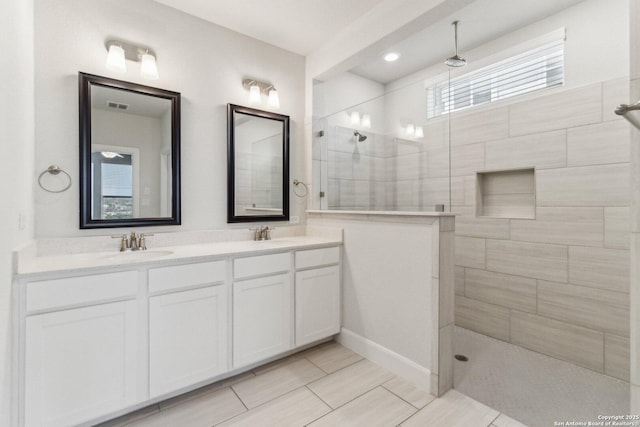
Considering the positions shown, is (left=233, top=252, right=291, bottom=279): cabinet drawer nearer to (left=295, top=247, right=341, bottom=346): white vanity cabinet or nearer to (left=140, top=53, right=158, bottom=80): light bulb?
(left=295, top=247, right=341, bottom=346): white vanity cabinet

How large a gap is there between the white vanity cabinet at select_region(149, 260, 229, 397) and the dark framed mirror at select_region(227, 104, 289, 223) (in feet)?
2.66

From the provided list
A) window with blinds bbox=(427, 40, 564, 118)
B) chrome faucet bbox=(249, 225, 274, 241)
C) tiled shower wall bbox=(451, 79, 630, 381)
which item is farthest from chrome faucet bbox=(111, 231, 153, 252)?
tiled shower wall bbox=(451, 79, 630, 381)

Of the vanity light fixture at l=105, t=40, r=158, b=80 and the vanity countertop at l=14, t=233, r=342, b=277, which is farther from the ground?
the vanity light fixture at l=105, t=40, r=158, b=80

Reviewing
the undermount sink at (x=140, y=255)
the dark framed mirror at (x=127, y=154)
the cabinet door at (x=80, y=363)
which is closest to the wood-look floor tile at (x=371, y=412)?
the cabinet door at (x=80, y=363)

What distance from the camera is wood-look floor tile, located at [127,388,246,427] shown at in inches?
64.7

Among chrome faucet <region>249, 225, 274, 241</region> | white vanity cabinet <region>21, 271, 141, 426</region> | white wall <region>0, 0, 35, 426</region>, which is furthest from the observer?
chrome faucet <region>249, 225, 274, 241</region>

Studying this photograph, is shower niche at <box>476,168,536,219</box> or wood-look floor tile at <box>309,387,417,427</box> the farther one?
shower niche at <box>476,168,536,219</box>

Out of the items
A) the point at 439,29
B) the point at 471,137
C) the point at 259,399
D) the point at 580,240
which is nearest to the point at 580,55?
the point at 471,137

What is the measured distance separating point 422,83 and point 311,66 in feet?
4.00

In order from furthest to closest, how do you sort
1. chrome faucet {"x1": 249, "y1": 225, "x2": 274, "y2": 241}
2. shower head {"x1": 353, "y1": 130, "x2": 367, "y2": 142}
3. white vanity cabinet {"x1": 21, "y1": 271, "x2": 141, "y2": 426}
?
1. shower head {"x1": 353, "y1": 130, "x2": 367, "y2": 142}
2. chrome faucet {"x1": 249, "y1": 225, "x2": 274, "y2": 241}
3. white vanity cabinet {"x1": 21, "y1": 271, "x2": 141, "y2": 426}

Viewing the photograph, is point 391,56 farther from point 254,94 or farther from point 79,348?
point 79,348

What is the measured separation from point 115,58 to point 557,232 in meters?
3.46

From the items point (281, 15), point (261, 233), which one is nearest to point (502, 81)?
point (281, 15)

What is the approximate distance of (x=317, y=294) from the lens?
2.40 m
